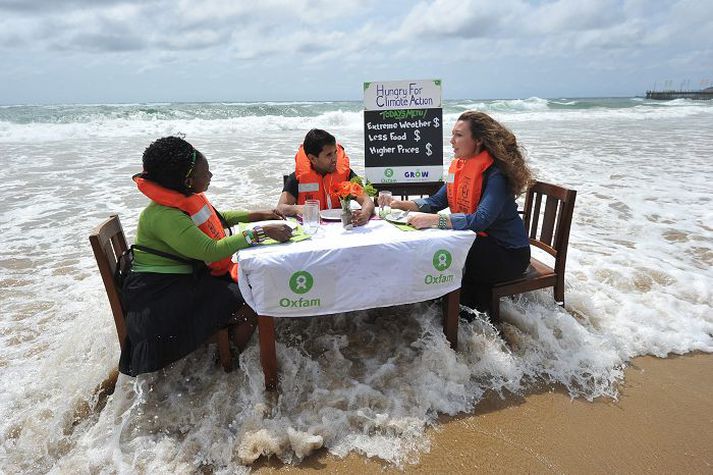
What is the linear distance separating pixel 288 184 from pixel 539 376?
2.67m

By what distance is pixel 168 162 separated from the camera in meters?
2.63

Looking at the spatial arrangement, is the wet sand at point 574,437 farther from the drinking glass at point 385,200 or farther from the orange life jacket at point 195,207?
the drinking glass at point 385,200

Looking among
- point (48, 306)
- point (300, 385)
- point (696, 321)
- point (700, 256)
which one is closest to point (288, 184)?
point (300, 385)

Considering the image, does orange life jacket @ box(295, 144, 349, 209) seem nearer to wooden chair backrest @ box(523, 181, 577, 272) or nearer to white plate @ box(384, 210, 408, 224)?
white plate @ box(384, 210, 408, 224)

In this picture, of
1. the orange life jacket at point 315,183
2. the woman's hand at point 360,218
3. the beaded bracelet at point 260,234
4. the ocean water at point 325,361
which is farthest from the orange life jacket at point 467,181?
the beaded bracelet at point 260,234

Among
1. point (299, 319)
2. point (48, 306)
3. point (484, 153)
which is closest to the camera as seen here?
point (484, 153)

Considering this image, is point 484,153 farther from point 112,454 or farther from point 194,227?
point 112,454

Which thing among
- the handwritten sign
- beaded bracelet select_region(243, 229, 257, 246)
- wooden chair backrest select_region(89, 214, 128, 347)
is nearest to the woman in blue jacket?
beaded bracelet select_region(243, 229, 257, 246)

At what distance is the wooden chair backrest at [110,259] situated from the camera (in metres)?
2.66

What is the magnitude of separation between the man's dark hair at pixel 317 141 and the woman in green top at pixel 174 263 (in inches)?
49.1

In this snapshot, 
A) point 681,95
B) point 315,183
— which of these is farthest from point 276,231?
point 681,95

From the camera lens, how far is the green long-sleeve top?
261 centimetres

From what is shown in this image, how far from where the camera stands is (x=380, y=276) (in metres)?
2.88

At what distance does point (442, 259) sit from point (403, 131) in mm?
2258
